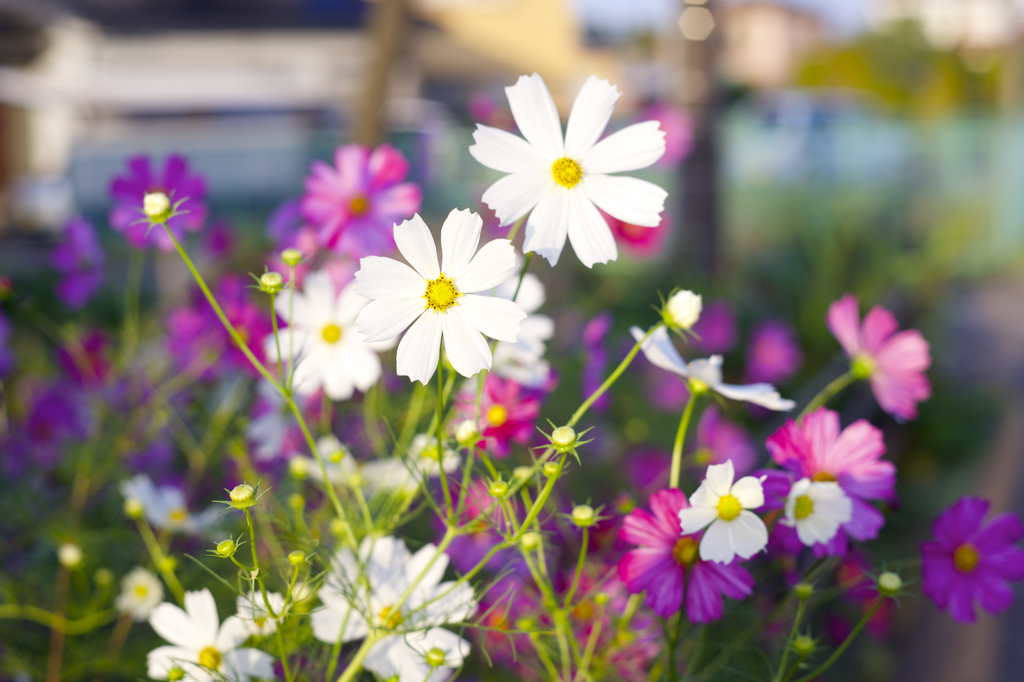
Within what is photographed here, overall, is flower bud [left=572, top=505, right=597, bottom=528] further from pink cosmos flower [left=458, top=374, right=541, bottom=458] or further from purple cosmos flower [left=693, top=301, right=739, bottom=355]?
purple cosmos flower [left=693, top=301, right=739, bottom=355]

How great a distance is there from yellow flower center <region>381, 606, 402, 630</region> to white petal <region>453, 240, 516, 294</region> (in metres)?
0.24

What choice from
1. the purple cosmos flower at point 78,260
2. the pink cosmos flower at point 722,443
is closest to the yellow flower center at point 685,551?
the pink cosmos flower at point 722,443

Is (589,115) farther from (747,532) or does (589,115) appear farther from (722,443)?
(722,443)

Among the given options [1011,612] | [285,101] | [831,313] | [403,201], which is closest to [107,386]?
[403,201]

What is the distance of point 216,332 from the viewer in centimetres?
110

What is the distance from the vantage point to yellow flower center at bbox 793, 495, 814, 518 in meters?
0.59

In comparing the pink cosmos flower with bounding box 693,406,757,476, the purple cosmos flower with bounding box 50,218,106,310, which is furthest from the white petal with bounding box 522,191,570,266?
the purple cosmos flower with bounding box 50,218,106,310

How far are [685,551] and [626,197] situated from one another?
0.81 feet

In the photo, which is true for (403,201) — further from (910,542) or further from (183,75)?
(183,75)

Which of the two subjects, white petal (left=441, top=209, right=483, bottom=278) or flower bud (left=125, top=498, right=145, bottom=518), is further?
flower bud (left=125, top=498, right=145, bottom=518)

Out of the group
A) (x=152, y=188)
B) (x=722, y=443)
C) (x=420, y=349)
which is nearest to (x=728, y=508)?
(x=420, y=349)

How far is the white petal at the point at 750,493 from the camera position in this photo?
52 centimetres

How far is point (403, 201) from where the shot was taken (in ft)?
2.77

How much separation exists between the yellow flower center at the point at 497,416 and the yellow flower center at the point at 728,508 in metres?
0.23
